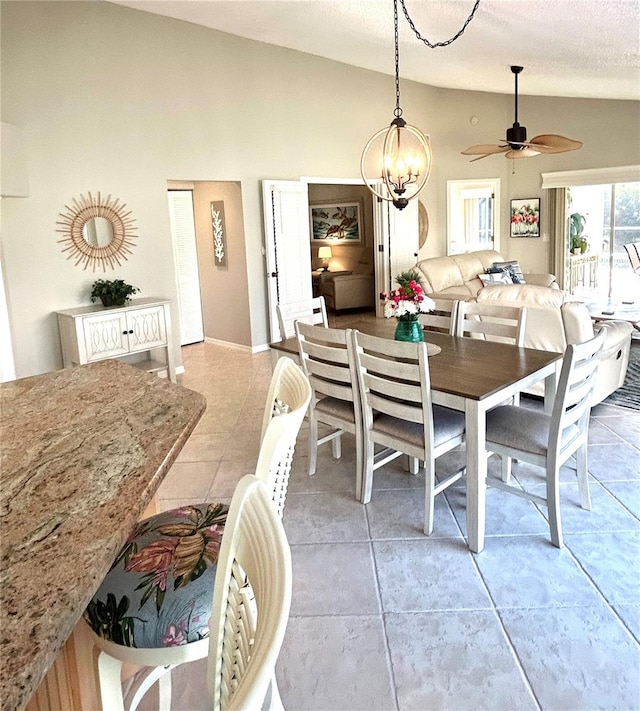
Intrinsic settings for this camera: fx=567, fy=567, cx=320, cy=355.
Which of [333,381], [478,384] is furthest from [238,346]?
[478,384]

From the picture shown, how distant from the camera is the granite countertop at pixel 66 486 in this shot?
2.77 ft

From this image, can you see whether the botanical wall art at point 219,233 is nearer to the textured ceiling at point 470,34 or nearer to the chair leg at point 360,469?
the textured ceiling at point 470,34

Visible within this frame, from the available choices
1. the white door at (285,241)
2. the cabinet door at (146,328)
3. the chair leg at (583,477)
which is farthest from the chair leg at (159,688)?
the white door at (285,241)

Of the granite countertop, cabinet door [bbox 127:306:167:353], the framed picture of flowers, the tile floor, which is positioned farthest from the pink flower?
the framed picture of flowers

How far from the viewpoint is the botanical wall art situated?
7070mm

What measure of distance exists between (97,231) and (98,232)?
0.05 feet

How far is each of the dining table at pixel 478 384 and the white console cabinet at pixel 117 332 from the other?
3229mm

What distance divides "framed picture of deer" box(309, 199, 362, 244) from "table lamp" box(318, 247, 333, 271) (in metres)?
0.27

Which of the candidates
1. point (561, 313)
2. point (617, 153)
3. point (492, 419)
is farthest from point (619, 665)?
point (617, 153)

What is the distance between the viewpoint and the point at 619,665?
74.9 inches

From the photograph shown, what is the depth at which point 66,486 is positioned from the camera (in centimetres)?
126

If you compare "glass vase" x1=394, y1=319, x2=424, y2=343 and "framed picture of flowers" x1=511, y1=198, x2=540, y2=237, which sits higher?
"framed picture of flowers" x1=511, y1=198, x2=540, y2=237

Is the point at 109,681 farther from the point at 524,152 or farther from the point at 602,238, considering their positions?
the point at 602,238

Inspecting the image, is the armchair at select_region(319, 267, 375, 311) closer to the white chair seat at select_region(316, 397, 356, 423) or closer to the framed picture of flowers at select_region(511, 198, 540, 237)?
the framed picture of flowers at select_region(511, 198, 540, 237)
